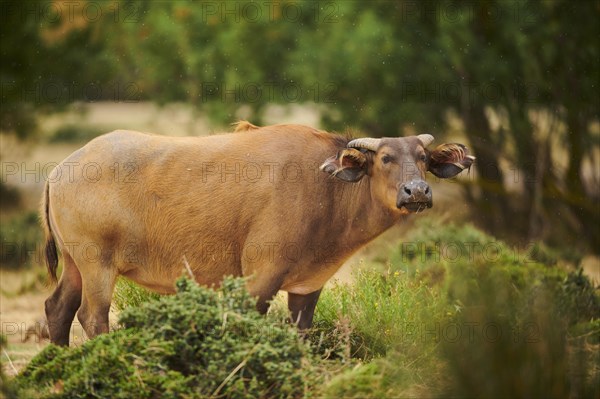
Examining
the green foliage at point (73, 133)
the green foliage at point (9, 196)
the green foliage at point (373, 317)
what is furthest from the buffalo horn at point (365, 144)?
the green foliage at point (73, 133)

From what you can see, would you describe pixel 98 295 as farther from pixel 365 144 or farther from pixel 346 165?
pixel 365 144

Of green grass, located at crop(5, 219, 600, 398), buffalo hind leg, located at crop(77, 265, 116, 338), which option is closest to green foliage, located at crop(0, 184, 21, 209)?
green grass, located at crop(5, 219, 600, 398)

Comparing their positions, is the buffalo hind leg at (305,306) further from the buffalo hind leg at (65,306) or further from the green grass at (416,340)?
the buffalo hind leg at (65,306)

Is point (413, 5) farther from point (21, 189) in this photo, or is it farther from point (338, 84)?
point (21, 189)

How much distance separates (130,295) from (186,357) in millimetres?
3186

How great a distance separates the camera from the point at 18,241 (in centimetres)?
1931

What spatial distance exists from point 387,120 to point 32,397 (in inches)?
533

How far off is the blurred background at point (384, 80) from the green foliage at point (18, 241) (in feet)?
0.12

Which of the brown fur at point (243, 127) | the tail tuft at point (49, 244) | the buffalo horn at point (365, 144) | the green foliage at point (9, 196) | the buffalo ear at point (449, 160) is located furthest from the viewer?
the green foliage at point (9, 196)

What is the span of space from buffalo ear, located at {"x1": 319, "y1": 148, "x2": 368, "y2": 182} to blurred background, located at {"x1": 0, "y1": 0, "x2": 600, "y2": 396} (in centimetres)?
761

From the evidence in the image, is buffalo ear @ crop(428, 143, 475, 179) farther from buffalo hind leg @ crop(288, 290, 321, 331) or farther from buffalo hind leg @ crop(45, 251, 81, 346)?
buffalo hind leg @ crop(45, 251, 81, 346)

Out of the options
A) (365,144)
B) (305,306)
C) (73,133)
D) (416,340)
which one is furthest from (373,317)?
(73,133)

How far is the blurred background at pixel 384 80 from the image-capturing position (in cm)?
1950

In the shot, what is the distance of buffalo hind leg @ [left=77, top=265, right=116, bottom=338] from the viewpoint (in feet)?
31.0
